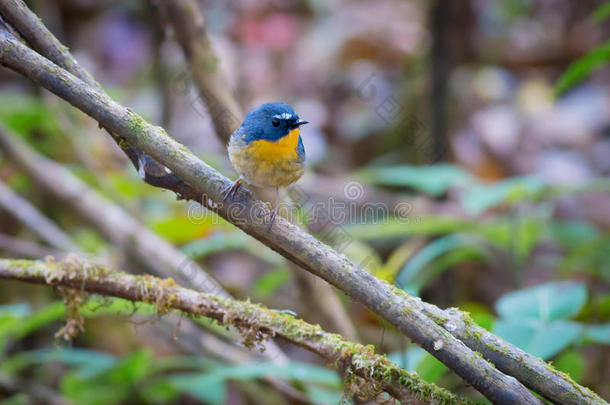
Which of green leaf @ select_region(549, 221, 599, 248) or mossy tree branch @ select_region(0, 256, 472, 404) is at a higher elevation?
green leaf @ select_region(549, 221, 599, 248)

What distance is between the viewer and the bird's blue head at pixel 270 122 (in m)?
1.89

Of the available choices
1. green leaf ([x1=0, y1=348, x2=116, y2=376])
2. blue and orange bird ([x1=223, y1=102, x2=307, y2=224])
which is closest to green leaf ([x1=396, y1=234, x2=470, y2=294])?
blue and orange bird ([x1=223, y1=102, x2=307, y2=224])

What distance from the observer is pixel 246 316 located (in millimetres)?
1651

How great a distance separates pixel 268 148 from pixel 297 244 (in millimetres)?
591

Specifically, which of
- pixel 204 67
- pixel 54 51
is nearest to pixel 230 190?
pixel 54 51

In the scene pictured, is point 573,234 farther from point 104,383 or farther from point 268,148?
point 104,383

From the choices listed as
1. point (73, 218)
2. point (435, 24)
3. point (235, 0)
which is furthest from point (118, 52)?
point (435, 24)

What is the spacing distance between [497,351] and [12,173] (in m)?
4.71

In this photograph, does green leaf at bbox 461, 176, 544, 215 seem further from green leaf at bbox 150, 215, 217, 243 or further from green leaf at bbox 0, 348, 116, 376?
green leaf at bbox 0, 348, 116, 376

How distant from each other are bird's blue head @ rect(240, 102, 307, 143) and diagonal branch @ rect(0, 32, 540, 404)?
53cm

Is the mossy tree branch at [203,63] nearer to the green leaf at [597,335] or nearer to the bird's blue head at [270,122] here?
the bird's blue head at [270,122]

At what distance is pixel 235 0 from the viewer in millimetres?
6887

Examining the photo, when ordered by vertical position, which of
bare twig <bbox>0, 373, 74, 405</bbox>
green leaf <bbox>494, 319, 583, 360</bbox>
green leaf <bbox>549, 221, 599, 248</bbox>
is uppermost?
green leaf <bbox>549, 221, 599, 248</bbox>

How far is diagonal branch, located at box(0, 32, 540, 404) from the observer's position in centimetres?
133
